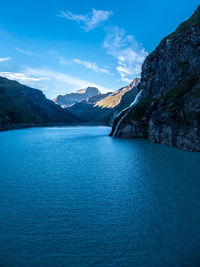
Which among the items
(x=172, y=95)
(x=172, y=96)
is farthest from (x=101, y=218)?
(x=172, y=95)

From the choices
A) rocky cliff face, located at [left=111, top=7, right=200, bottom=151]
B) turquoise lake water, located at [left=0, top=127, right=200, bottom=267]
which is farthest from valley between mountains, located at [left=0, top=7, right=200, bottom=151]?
turquoise lake water, located at [left=0, top=127, right=200, bottom=267]

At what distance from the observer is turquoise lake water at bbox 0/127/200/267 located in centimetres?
1050

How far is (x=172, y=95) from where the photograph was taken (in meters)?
53.8

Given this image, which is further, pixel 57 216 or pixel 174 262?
pixel 57 216

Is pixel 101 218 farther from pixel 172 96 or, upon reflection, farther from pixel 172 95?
pixel 172 95

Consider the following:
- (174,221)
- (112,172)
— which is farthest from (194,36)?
(174,221)

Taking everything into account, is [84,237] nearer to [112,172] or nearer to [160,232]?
[160,232]

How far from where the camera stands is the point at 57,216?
15062 mm

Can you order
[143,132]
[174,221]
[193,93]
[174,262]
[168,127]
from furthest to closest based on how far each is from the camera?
[143,132] < [168,127] < [193,93] < [174,221] < [174,262]

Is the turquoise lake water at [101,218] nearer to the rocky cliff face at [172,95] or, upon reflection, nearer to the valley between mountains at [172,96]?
the valley between mountains at [172,96]

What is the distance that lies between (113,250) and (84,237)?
2.22 metres

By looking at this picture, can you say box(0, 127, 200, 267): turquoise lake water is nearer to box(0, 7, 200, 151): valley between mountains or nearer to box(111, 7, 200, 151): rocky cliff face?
box(0, 7, 200, 151): valley between mountains

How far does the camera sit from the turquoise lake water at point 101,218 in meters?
10.5

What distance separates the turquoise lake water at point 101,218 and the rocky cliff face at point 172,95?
64.5ft
